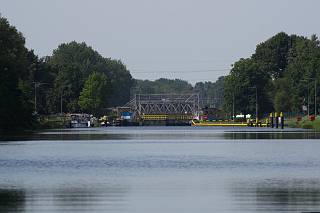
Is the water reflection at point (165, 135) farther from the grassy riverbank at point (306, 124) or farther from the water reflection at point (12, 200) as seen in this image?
the water reflection at point (12, 200)

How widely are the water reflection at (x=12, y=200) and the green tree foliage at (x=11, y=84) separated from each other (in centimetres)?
8387

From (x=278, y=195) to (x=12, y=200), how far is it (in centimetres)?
818

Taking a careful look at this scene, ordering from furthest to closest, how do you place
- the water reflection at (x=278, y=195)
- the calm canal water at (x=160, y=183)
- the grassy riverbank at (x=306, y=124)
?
the grassy riverbank at (x=306, y=124)
the calm canal water at (x=160, y=183)
the water reflection at (x=278, y=195)

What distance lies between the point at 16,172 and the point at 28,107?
296 feet

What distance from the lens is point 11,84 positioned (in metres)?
131

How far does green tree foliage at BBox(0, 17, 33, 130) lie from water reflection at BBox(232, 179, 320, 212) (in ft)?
271

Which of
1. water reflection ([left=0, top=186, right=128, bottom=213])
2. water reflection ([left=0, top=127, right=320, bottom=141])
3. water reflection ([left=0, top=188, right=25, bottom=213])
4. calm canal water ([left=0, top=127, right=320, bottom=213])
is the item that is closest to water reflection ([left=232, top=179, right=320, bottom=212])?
calm canal water ([left=0, top=127, right=320, bottom=213])

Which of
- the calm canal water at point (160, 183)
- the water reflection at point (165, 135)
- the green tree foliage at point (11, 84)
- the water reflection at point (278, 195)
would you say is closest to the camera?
the water reflection at point (278, 195)

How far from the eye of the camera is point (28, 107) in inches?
5438

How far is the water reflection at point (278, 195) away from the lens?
31.5 meters

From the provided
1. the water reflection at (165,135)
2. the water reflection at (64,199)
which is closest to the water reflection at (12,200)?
the water reflection at (64,199)

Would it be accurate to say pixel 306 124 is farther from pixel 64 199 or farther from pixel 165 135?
pixel 64 199

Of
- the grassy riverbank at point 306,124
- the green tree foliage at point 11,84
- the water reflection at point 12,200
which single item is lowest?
the water reflection at point 12,200

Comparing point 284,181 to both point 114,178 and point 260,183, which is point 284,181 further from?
point 114,178
